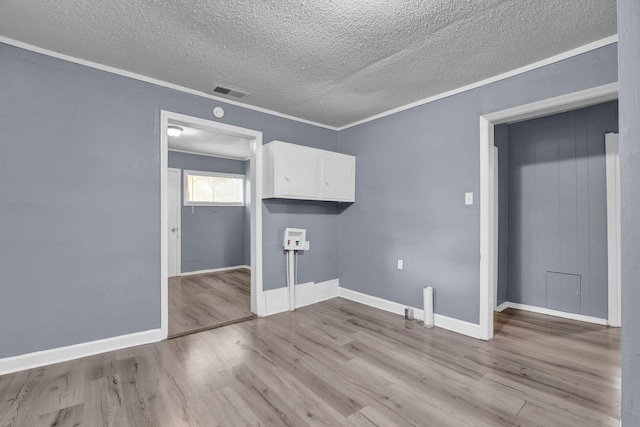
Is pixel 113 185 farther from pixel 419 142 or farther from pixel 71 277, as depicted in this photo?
pixel 419 142

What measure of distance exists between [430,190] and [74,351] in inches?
147

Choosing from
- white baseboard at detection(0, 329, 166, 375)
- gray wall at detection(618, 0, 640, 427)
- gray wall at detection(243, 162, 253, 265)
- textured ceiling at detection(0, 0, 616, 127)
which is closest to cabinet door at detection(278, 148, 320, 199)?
textured ceiling at detection(0, 0, 616, 127)

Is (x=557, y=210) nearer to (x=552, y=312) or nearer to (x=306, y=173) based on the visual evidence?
(x=552, y=312)

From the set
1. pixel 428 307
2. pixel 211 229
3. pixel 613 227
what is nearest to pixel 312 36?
pixel 428 307

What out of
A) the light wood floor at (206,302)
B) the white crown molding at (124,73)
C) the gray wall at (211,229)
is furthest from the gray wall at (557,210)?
the gray wall at (211,229)

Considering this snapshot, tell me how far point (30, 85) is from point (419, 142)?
3.66 m

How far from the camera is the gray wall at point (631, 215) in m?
0.79

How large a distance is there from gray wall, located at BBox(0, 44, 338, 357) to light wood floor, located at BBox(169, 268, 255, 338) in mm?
563

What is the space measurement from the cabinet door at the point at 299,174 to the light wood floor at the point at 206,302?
1605 mm

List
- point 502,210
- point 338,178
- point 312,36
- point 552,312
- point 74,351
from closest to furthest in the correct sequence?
point 312,36, point 74,351, point 552,312, point 502,210, point 338,178

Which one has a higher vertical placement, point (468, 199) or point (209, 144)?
point (209, 144)

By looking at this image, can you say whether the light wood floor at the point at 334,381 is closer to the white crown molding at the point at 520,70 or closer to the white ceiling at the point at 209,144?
the white crown molding at the point at 520,70

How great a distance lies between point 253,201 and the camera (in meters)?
3.72

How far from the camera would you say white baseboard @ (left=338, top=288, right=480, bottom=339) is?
3049mm
